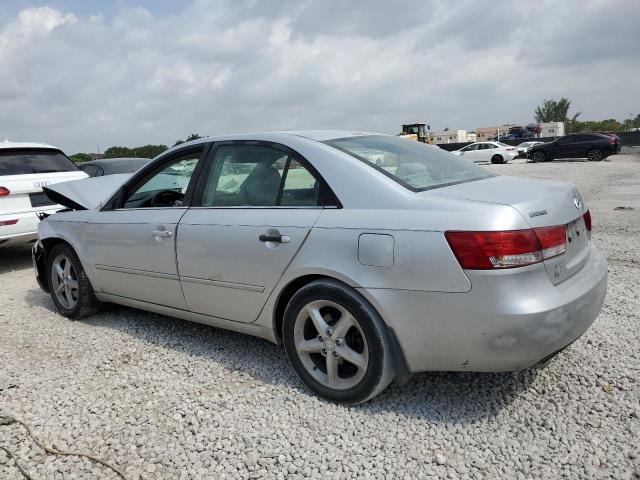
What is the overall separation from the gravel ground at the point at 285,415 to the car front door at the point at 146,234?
1.50 feet

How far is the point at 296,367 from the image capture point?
122 inches

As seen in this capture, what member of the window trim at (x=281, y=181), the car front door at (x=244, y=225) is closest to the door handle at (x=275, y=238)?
the car front door at (x=244, y=225)

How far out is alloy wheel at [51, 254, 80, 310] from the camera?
4.66m

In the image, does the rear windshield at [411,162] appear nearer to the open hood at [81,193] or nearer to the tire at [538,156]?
the open hood at [81,193]

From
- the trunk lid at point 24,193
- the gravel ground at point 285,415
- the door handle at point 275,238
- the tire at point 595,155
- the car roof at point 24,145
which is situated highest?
the car roof at point 24,145

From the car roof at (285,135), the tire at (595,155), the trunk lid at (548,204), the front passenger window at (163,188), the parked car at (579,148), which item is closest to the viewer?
the trunk lid at (548,204)

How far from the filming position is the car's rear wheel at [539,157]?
29225mm

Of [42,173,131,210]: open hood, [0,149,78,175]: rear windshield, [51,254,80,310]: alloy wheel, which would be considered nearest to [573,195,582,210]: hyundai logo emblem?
[42,173,131,210]: open hood

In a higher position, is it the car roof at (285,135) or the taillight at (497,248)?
the car roof at (285,135)

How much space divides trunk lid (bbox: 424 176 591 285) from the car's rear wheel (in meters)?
28.6

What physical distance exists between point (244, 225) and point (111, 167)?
790 centimetres

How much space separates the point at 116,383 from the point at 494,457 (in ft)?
7.58

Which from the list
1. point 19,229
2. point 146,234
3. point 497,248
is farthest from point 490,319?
point 19,229

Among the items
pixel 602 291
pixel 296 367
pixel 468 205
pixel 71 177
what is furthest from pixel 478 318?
pixel 71 177
